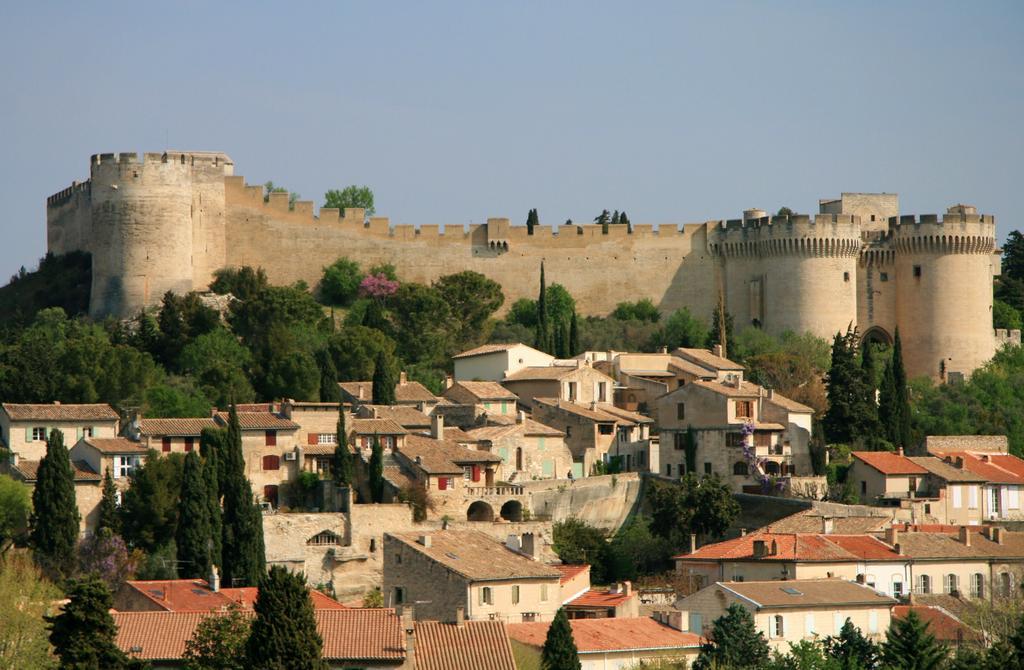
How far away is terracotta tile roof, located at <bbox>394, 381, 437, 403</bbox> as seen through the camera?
65.9 meters

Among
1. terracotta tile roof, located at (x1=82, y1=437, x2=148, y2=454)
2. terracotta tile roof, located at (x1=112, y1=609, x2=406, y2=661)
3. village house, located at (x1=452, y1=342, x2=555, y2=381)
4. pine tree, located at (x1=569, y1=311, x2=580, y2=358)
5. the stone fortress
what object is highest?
the stone fortress

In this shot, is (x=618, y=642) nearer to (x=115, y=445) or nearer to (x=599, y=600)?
(x=599, y=600)

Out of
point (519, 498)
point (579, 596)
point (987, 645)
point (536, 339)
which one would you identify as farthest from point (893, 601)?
→ point (536, 339)

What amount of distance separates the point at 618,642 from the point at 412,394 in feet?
74.7

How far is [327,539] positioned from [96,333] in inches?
734

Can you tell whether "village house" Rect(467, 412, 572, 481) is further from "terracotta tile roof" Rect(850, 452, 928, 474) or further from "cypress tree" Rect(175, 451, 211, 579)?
"cypress tree" Rect(175, 451, 211, 579)

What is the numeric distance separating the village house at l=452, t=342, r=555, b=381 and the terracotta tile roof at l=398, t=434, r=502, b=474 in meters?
8.99

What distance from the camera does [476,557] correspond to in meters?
50.2

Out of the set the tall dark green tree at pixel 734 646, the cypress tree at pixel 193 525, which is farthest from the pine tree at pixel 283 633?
the cypress tree at pixel 193 525

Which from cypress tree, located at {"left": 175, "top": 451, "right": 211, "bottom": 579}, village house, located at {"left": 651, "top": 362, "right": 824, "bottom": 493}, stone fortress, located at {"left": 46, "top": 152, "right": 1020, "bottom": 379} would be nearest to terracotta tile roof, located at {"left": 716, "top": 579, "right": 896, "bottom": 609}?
cypress tree, located at {"left": 175, "top": 451, "right": 211, "bottom": 579}

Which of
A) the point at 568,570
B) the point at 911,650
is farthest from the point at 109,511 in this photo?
the point at 911,650

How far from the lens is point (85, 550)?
175 ft

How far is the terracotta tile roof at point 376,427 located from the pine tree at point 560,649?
1837 centimetres

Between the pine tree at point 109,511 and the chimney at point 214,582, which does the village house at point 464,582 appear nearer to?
the chimney at point 214,582
